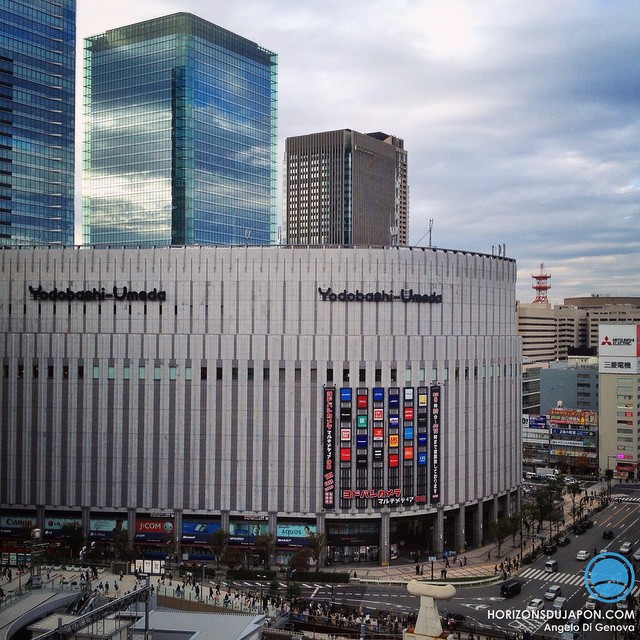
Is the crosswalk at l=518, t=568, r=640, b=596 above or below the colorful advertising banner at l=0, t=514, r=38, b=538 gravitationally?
below

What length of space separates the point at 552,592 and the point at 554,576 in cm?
951

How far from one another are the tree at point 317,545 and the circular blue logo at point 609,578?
104 feet

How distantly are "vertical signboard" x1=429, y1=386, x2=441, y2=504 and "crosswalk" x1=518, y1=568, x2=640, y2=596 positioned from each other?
15088 mm

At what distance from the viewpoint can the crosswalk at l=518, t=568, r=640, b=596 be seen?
3578 inches

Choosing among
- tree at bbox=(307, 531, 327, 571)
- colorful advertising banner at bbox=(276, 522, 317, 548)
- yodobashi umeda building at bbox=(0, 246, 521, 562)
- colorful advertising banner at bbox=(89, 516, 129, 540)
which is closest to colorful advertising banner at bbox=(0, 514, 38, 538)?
yodobashi umeda building at bbox=(0, 246, 521, 562)

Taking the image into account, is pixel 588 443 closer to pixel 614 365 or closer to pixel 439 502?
pixel 614 365

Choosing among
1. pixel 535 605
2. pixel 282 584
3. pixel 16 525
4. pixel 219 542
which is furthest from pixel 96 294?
pixel 535 605

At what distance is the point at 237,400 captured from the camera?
332 ft

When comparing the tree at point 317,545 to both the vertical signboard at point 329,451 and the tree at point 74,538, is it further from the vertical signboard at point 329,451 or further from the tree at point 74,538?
the tree at point 74,538

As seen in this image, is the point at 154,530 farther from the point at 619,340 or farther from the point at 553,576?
the point at 619,340

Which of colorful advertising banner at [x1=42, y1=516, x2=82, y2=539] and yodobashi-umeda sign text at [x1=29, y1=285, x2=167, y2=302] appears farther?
yodobashi-umeda sign text at [x1=29, y1=285, x2=167, y2=302]

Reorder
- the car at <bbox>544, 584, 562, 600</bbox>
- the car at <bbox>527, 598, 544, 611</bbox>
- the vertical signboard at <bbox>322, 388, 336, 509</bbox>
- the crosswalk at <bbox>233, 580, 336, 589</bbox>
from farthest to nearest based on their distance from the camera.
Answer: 1. the vertical signboard at <bbox>322, 388, 336, 509</bbox>
2. the crosswalk at <bbox>233, 580, 336, 589</bbox>
3. the car at <bbox>544, 584, 562, 600</bbox>
4. the car at <bbox>527, 598, 544, 611</bbox>

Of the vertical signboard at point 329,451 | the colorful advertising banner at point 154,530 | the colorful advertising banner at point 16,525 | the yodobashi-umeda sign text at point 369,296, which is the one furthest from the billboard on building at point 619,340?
the colorful advertising banner at point 16,525

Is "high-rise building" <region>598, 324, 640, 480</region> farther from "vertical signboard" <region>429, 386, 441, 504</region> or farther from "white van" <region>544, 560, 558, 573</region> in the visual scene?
"vertical signboard" <region>429, 386, 441, 504</region>
